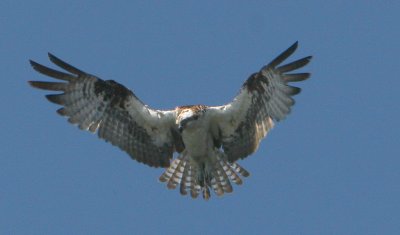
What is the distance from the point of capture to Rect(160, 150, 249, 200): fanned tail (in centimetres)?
2197

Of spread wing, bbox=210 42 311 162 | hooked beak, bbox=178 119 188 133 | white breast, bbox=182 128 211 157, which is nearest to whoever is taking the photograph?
spread wing, bbox=210 42 311 162

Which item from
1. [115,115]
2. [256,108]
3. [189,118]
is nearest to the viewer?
[189,118]

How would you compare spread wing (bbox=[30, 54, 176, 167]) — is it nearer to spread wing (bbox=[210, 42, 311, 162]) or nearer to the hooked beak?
the hooked beak

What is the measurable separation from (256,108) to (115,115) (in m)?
2.50

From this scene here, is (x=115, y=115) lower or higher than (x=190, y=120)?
higher

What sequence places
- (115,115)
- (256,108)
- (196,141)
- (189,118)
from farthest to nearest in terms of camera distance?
(115,115)
(196,141)
(256,108)
(189,118)

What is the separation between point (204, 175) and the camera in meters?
22.0

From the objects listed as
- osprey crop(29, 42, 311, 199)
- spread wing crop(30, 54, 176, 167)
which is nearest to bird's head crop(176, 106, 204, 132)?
osprey crop(29, 42, 311, 199)

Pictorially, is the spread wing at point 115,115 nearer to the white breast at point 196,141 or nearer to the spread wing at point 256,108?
the white breast at point 196,141

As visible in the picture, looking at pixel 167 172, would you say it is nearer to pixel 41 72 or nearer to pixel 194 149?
pixel 194 149

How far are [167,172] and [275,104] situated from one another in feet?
8.89

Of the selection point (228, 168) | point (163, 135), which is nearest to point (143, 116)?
point (163, 135)

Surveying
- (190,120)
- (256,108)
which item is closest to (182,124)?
(190,120)

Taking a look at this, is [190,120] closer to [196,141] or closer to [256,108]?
[196,141]
